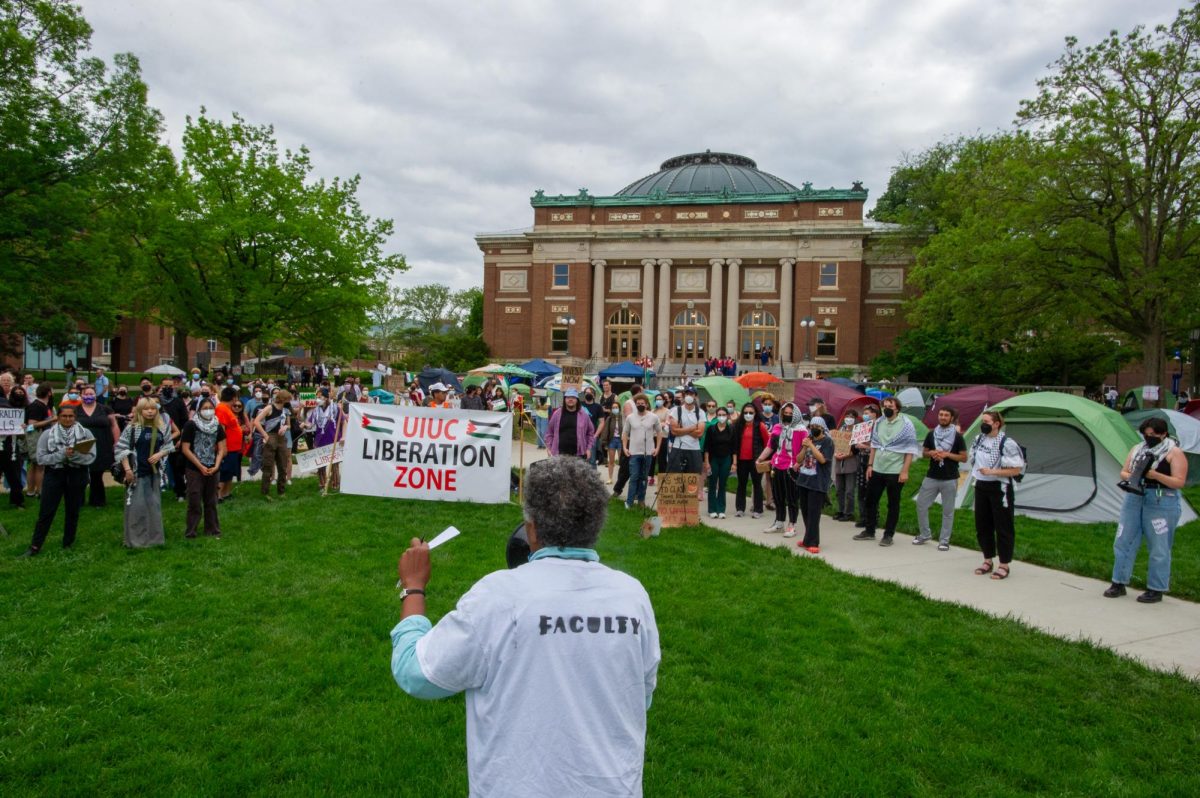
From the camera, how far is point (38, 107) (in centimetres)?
2305

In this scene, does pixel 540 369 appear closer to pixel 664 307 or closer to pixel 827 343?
pixel 664 307

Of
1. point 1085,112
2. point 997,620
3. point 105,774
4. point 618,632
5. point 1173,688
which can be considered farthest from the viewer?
point 1085,112

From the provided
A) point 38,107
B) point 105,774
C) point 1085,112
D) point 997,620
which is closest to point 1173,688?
point 997,620

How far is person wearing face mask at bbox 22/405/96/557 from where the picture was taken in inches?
314

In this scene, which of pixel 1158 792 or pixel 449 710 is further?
pixel 449 710

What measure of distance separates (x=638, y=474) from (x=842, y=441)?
3389 mm

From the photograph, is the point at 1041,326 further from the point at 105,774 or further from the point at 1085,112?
the point at 105,774

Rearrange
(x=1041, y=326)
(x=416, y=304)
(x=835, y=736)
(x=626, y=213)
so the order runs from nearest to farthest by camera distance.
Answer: (x=835, y=736), (x=1041, y=326), (x=626, y=213), (x=416, y=304)

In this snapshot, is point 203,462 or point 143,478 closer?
point 143,478

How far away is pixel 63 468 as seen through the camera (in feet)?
26.8

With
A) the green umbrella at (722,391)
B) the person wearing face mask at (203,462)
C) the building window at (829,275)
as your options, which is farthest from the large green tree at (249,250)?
the building window at (829,275)

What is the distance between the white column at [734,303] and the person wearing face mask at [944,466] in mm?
45556

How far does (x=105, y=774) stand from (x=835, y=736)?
13.8ft

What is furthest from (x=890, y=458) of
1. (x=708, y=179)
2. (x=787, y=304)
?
(x=708, y=179)
